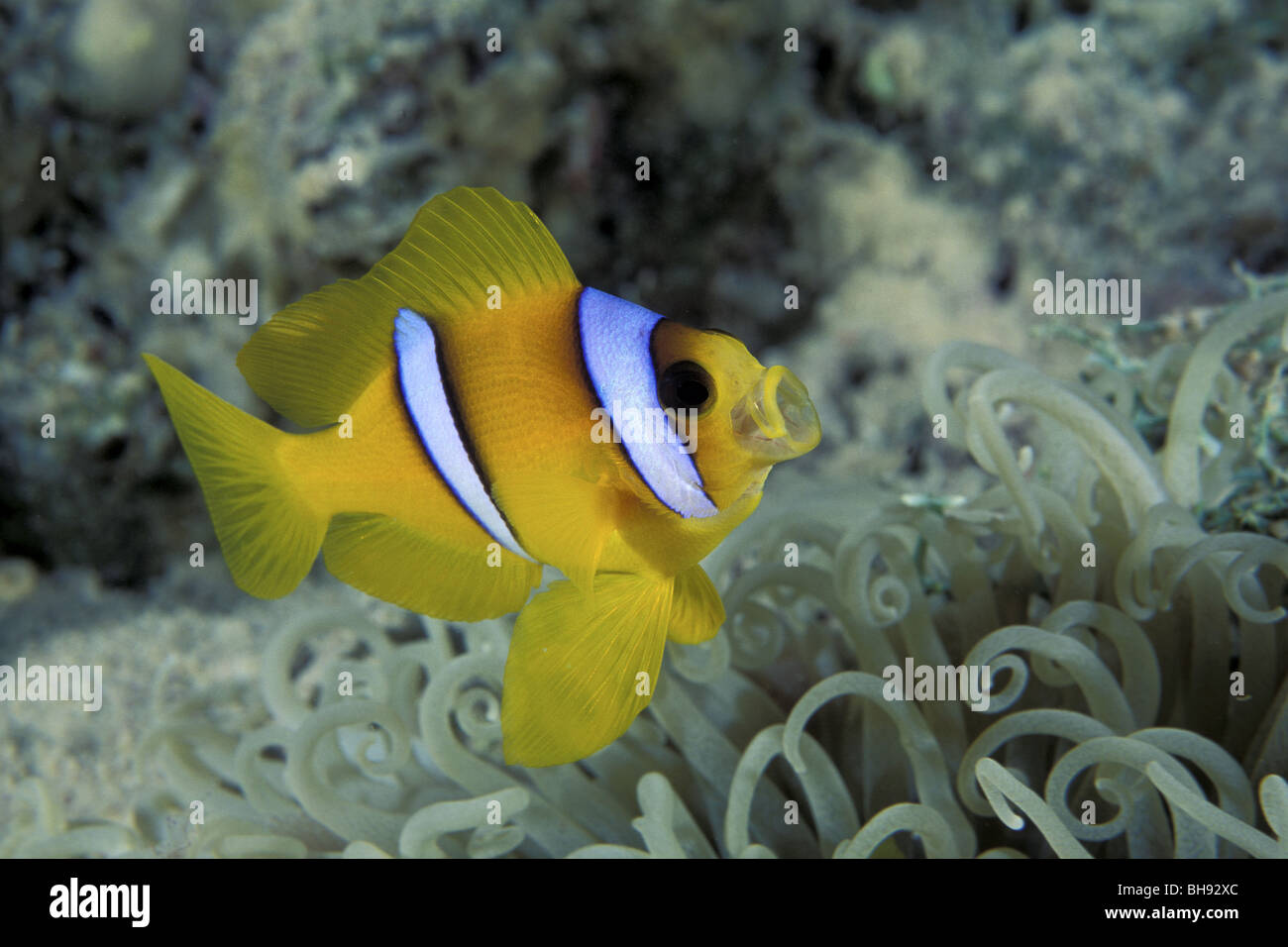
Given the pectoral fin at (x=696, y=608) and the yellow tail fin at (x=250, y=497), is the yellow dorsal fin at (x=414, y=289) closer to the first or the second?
the yellow tail fin at (x=250, y=497)

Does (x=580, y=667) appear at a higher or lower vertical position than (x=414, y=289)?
lower

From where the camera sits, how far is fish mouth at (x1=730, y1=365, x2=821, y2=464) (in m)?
0.59

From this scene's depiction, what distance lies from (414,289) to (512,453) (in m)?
0.16

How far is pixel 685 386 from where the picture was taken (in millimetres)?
617

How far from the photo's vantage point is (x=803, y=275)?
8.10 ft

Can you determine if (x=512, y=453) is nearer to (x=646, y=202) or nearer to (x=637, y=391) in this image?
(x=637, y=391)

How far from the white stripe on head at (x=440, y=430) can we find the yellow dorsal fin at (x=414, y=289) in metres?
0.03

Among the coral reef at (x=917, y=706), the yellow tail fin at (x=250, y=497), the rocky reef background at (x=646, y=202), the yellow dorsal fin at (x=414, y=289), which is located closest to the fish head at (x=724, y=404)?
the yellow dorsal fin at (x=414, y=289)

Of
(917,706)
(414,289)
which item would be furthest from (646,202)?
(414,289)

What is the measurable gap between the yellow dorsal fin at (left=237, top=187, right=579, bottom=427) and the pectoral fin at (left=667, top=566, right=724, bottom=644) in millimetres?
263

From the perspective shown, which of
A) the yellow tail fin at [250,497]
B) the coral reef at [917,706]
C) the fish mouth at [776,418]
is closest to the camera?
the fish mouth at [776,418]

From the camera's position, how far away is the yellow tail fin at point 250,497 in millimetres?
724

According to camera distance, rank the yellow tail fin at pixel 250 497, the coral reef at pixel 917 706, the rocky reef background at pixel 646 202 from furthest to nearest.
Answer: the rocky reef background at pixel 646 202 < the coral reef at pixel 917 706 < the yellow tail fin at pixel 250 497
